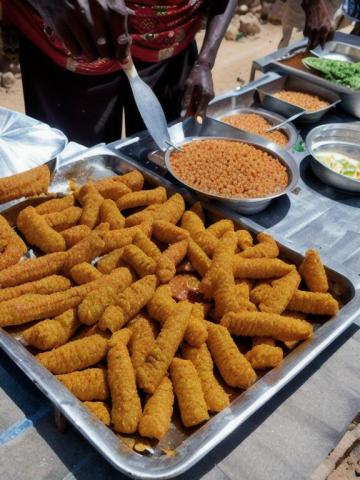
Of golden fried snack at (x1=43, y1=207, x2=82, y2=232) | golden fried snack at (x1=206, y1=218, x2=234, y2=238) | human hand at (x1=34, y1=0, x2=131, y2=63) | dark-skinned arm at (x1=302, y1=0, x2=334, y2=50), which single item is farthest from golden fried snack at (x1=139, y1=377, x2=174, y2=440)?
dark-skinned arm at (x1=302, y1=0, x2=334, y2=50)

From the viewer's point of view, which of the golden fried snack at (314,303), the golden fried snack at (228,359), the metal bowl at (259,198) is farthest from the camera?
the metal bowl at (259,198)

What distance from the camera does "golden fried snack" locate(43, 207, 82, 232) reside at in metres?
1.81

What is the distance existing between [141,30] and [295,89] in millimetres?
1291

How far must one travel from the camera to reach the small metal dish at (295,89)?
2865 millimetres

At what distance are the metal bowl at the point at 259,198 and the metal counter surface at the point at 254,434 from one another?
653 mm

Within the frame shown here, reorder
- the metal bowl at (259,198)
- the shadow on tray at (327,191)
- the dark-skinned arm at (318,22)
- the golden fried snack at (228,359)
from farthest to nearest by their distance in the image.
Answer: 1. the dark-skinned arm at (318,22)
2. the shadow on tray at (327,191)
3. the metal bowl at (259,198)
4. the golden fried snack at (228,359)

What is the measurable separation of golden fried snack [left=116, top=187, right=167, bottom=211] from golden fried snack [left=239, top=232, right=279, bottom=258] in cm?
46

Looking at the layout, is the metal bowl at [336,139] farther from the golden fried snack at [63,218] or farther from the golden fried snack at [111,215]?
the golden fried snack at [63,218]

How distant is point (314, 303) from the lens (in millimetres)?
1552

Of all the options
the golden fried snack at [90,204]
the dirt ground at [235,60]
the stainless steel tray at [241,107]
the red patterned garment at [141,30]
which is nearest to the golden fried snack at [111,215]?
the golden fried snack at [90,204]

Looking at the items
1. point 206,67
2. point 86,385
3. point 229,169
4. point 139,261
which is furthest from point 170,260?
point 206,67

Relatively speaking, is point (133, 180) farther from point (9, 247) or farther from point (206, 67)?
point (206, 67)

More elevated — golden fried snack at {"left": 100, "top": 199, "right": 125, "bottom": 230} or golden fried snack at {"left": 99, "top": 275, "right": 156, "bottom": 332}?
golden fried snack at {"left": 100, "top": 199, "right": 125, "bottom": 230}

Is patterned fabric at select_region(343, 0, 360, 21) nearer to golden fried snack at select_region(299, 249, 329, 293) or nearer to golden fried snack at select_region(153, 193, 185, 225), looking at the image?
golden fried snack at select_region(153, 193, 185, 225)
